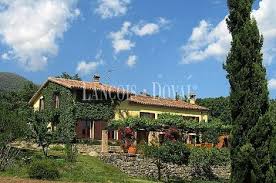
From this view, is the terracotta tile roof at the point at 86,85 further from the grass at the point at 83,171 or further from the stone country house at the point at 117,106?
the grass at the point at 83,171

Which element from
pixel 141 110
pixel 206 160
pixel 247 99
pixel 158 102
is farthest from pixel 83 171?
pixel 158 102

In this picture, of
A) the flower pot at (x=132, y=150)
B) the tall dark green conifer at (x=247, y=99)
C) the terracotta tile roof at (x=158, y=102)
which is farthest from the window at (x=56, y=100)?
the tall dark green conifer at (x=247, y=99)

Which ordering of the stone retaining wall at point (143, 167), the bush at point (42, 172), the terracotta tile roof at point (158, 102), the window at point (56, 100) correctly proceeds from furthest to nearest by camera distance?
the terracotta tile roof at point (158, 102), the window at point (56, 100), the stone retaining wall at point (143, 167), the bush at point (42, 172)

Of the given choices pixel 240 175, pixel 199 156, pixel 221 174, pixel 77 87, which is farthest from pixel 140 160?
pixel 240 175

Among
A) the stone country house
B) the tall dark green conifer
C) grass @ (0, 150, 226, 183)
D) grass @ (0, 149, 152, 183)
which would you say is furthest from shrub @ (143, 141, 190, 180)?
the tall dark green conifer

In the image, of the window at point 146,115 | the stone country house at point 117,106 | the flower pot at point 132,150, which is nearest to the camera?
the flower pot at point 132,150

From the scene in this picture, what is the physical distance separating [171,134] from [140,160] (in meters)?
2.56

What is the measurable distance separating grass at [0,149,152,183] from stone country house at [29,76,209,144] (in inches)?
290

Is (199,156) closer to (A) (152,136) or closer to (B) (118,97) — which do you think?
(A) (152,136)

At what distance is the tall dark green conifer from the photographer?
48.4 feet

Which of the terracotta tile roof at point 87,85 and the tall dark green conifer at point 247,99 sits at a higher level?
the terracotta tile roof at point 87,85

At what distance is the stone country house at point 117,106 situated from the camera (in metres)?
38.4

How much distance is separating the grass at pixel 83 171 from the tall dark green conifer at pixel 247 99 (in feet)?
28.1

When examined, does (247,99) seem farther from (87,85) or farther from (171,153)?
(87,85)
